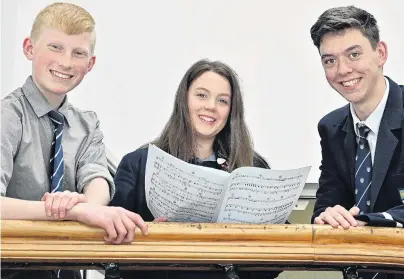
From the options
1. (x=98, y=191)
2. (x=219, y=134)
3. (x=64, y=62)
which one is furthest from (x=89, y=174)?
(x=219, y=134)

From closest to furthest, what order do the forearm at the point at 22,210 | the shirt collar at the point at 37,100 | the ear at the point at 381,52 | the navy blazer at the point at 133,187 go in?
the forearm at the point at 22,210, the shirt collar at the point at 37,100, the navy blazer at the point at 133,187, the ear at the point at 381,52

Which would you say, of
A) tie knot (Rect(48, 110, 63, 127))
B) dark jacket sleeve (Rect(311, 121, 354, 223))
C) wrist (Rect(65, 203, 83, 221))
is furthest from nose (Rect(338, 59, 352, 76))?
wrist (Rect(65, 203, 83, 221))

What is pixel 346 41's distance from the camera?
6.69 ft

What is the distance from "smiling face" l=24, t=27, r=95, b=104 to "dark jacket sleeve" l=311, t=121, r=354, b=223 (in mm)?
786

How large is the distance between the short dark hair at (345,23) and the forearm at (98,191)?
2.78 ft

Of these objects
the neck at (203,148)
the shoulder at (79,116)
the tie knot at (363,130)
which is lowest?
the neck at (203,148)

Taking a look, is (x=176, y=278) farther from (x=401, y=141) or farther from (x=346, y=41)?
(x=346, y=41)

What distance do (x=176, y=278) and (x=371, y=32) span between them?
0.98m

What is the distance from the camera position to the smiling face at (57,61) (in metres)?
1.69

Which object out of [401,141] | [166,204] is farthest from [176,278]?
[401,141]

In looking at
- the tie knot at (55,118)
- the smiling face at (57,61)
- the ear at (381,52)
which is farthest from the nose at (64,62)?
the ear at (381,52)

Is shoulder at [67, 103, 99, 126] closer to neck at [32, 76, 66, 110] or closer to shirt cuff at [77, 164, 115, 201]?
neck at [32, 76, 66, 110]

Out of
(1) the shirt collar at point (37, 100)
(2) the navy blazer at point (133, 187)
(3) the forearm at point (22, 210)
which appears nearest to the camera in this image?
(3) the forearm at point (22, 210)

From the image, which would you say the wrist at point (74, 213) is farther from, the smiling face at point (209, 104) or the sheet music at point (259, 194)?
the smiling face at point (209, 104)
